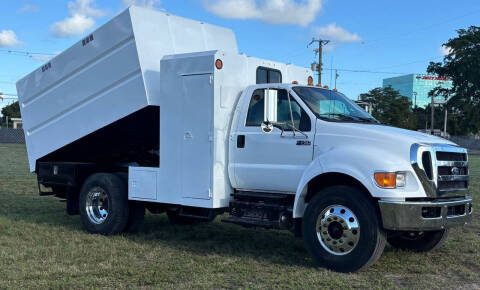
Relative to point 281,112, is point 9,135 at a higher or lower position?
lower

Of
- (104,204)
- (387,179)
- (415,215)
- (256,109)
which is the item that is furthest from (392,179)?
(104,204)

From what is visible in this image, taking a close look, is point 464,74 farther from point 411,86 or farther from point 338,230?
point 411,86

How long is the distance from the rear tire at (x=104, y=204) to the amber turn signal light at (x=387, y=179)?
4204 millimetres

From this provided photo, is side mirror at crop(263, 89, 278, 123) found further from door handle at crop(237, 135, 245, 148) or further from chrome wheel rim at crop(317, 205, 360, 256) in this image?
chrome wheel rim at crop(317, 205, 360, 256)

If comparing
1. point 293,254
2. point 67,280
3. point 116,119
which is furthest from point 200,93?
point 67,280

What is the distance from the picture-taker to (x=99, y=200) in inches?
358

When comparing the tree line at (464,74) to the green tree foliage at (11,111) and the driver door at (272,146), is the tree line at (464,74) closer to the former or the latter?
the driver door at (272,146)

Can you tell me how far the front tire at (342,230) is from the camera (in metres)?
6.25

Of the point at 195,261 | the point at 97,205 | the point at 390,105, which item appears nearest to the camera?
the point at 195,261

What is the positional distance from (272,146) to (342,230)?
142 centimetres

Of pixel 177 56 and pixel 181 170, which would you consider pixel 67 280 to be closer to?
pixel 181 170

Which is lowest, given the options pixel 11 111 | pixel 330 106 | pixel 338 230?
pixel 338 230

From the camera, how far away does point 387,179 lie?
613cm

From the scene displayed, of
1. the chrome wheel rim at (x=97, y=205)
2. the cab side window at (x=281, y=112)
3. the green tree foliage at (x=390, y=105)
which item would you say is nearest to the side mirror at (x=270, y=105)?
the cab side window at (x=281, y=112)
